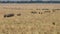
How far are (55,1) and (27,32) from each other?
789 inches

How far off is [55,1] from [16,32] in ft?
65.9

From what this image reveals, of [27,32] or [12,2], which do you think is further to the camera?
[12,2]

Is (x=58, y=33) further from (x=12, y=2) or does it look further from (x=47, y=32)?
(x=12, y=2)

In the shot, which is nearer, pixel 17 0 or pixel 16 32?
pixel 16 32

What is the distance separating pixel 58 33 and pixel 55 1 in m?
19.9

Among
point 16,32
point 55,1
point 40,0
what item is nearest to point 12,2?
point 40,0

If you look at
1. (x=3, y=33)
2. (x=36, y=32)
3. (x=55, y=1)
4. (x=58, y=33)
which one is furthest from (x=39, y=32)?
(x=55, y=1)

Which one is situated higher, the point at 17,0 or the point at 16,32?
the point at 16,32

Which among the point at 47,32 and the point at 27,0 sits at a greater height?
the point at 47,32

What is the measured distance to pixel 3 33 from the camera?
6020 millimetres

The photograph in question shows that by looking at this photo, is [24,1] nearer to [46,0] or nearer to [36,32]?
[46,0]

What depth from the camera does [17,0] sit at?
85.3ft

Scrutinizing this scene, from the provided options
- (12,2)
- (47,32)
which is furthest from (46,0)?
(47,32)

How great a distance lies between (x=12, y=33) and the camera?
6004mm
